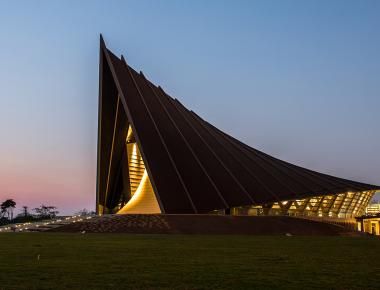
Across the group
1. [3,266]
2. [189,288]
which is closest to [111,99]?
[3,266]

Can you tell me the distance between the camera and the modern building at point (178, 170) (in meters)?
24.6

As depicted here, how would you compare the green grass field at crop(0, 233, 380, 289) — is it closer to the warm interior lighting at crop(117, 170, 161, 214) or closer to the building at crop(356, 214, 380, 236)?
the warm interior lighting at crop(117, 170, 161, 214)

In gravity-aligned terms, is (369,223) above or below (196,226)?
below

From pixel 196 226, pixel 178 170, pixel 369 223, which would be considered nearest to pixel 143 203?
pixel 178 170

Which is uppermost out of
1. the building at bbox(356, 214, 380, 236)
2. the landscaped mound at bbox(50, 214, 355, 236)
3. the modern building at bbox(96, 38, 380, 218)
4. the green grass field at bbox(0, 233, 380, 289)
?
the modern building at bbox(96, 38, 380, 218)

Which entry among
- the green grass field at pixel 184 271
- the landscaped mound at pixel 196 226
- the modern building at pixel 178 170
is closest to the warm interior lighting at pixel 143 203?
the modern building at pixel 178 170

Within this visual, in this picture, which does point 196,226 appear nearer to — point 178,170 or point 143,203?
point 178,170

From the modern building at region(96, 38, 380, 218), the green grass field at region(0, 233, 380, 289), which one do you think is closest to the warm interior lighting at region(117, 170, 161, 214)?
the modern building at region(96, 38, 380, 218)

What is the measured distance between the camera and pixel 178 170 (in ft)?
82.8

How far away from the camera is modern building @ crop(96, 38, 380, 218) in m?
24.6

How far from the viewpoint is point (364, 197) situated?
42.0 meters

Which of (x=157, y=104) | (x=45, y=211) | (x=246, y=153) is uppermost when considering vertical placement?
(x=157, y=104)

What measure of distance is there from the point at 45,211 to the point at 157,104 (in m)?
71.8

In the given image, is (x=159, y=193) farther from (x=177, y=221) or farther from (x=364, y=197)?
(x=364, y=197)
